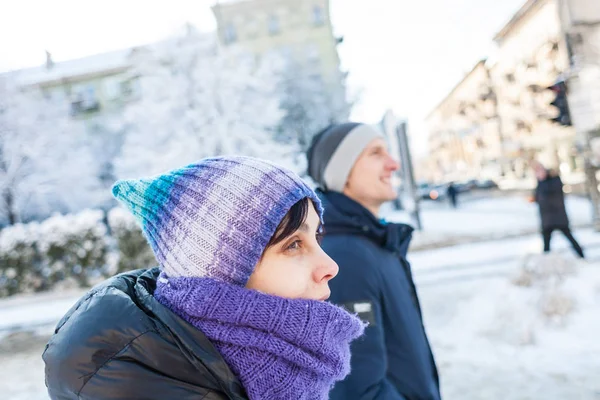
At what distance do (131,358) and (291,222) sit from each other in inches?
18.7

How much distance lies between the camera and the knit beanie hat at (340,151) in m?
2.32

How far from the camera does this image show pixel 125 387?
898 mm

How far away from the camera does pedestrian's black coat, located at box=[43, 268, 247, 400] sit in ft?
2.98

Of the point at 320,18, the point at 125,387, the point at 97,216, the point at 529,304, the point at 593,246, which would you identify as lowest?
the point at 593,246

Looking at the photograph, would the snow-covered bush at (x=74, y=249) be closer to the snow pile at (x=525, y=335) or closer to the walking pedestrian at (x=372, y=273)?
the snow pile at (x=525, y=335)

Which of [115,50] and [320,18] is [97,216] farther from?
[115,50]

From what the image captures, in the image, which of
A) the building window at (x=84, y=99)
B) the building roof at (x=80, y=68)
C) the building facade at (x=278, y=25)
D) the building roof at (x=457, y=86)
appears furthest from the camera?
the building roof at (x=457, y=86)

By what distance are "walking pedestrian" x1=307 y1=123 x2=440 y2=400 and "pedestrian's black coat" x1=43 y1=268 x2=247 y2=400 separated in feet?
2.51

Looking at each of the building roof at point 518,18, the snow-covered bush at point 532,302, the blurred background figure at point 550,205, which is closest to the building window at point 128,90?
the building roof at point 518,18

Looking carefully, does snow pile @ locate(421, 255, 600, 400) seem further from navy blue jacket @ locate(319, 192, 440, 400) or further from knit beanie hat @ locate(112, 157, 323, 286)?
knit beanie hat @ locate(112, 157, 323, 286)

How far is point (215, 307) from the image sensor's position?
1.03m

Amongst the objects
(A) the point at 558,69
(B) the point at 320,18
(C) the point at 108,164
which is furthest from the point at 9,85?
(A) the point at 558,69

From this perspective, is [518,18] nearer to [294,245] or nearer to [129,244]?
[129,244]

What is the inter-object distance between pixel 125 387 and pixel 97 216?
1207cm
